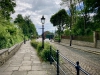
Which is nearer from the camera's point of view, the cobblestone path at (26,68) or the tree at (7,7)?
the cobblestone path at (26,68)

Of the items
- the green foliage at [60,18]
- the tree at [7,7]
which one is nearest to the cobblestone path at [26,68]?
the tree at [7,7]

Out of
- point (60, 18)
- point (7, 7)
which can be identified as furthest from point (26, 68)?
point (60, 18)

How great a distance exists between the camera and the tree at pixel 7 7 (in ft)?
70.0

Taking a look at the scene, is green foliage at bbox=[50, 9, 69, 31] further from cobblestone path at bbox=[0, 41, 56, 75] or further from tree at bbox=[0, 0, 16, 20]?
cobblestone path at bbox=[0, 41, 56, 75]

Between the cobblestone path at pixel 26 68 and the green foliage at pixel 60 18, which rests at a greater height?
the green foliage at pixel 60 18

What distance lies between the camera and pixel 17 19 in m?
54.3

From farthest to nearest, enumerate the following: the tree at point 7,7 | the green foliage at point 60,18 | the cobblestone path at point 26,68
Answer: the green foliage at point 60,18, the tree at point 7,7, the cobblestone path at point 26,68

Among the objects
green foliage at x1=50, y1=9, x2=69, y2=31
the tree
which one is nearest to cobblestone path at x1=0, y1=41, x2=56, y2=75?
the tree

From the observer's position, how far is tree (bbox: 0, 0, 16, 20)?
21.3m

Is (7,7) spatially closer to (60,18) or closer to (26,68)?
(26,68)

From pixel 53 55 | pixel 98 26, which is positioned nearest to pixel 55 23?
pixel 98 26

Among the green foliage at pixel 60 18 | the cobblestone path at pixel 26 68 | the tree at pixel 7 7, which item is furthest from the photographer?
the green foliage at pixel 60 18

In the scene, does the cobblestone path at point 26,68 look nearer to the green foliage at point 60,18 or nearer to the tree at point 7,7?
the tree at point 7,7

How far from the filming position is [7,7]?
22.2 m
